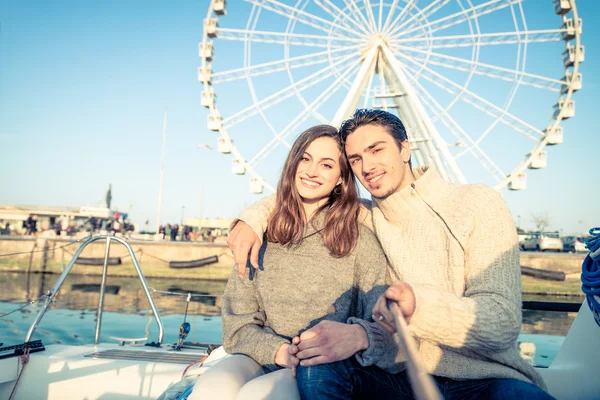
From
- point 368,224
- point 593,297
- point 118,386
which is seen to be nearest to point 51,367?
point 118,386

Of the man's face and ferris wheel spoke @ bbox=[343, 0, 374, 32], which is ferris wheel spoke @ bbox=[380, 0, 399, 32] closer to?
ferris wheel spoke @ bbox=[343, 0, 374, 32]

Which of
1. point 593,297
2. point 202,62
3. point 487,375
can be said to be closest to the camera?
point 487,375

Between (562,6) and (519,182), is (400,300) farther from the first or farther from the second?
(562,6)

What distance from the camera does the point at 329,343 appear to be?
5.31ft

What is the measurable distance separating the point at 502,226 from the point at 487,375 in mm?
538

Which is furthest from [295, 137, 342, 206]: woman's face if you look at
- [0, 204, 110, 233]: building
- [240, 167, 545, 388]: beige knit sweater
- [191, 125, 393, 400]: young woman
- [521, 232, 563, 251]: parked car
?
[0, 204, 110, 233]: building

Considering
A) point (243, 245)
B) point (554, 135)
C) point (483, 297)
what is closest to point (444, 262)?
point (483, 297)

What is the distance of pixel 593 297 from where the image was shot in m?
1.86

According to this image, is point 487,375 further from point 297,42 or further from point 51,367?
point 297,42

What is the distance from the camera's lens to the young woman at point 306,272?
1854 mm

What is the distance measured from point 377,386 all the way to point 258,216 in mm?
887

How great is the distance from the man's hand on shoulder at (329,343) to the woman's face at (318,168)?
0.73 metres

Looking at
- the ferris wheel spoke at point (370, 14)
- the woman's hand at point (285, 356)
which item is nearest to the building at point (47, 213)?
the ferris wheel spoke at point (370, 14)

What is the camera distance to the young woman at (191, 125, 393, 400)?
6.08ft
